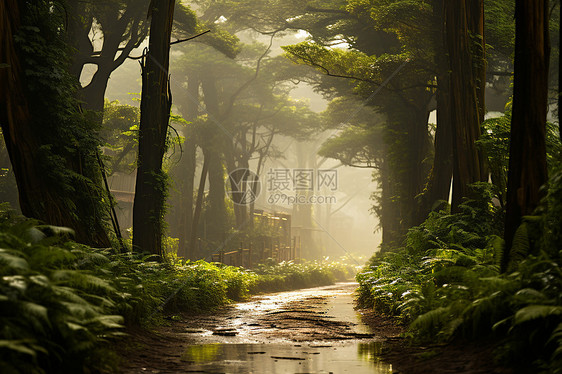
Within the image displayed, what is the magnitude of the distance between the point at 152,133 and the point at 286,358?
6871 mm

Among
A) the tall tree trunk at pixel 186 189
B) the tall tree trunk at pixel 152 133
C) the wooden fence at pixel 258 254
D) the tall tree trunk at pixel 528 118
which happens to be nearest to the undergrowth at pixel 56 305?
the tall tree trunk at pixel 152 133

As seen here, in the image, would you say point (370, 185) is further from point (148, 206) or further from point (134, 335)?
point (134, 335)

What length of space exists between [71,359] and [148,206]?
286 inches

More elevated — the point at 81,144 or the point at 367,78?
the point at 367,78

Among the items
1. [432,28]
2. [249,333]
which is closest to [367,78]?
[432,28]

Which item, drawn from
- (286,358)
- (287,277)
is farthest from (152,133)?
(287,277)

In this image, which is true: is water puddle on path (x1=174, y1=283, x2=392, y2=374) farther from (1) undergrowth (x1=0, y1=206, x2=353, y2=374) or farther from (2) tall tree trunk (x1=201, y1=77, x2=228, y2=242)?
(2) tall tree trunk (x1=201, y1=77, x2=228, y2=242)

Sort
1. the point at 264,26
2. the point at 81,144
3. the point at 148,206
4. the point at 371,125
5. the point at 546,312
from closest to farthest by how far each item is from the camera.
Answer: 1. the point at 546,312
2. the point at 81,144
3. the point at 148,206
4. the point at 264,26
5. the point at 371,125

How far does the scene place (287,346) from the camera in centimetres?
627

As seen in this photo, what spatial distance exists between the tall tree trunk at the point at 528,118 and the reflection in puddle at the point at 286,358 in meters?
1.80

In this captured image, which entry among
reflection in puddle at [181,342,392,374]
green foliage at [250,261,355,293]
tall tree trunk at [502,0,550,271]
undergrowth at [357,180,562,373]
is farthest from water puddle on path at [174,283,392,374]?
green foliage at [250,261,355,293]

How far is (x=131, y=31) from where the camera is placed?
1958 centimetres

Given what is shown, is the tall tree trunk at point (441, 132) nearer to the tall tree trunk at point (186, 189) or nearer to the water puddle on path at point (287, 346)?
the water puddle on path at point (287, 346)

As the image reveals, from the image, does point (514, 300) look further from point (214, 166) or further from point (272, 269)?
point (214, 166)
